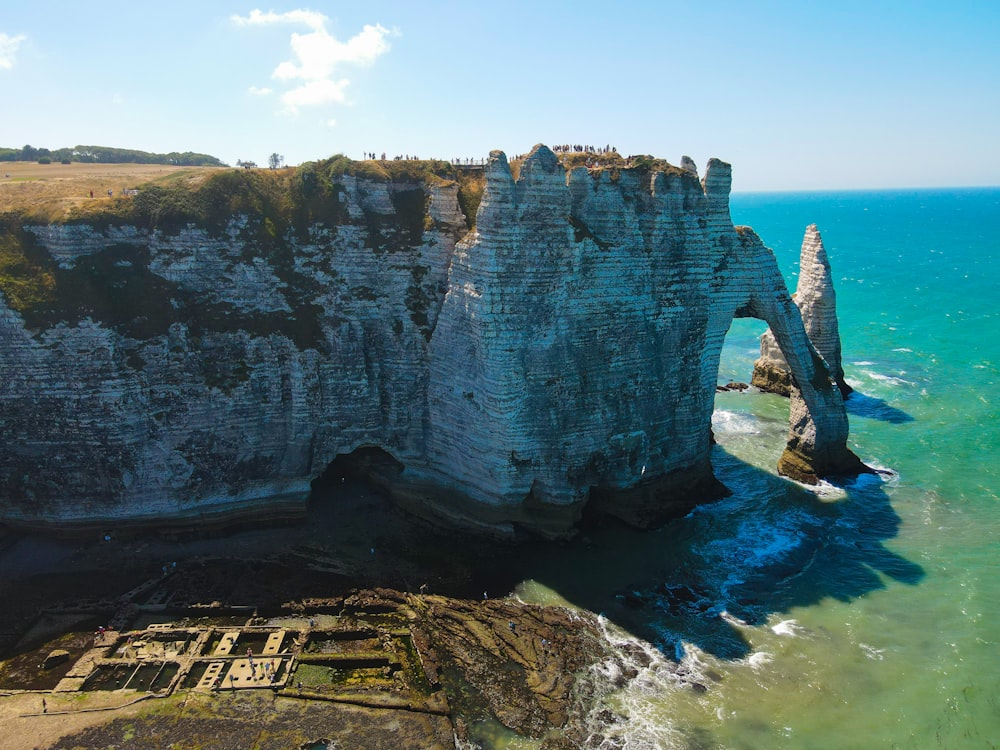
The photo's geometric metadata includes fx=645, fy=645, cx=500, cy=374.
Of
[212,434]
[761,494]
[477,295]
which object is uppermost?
[477,295]

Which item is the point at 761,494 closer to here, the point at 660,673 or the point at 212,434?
the point at 660,673

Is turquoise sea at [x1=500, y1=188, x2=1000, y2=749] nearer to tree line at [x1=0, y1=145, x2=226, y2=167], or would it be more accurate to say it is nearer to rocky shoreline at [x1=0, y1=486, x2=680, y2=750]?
rocky shoreline at [x1=0, y1=486, x2=680, y2=750]

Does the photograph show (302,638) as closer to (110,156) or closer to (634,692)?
(634,692)

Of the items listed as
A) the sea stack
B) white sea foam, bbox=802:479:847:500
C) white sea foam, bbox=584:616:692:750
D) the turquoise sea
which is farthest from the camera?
the sea stack

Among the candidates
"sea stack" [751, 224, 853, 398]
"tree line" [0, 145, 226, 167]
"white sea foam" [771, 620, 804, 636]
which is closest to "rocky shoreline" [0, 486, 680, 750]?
"white sea foam" [771, 620, 804, 636]

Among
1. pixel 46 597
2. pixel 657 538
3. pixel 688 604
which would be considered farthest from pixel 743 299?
pixel 46 597

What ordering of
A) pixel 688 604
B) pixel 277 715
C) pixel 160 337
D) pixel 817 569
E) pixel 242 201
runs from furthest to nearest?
pixel 242 201, pixel 160 337, pixel 817 569, pixel 688 604, pixel 277 715

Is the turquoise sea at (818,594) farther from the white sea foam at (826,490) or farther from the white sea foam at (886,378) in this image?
the white sea foam at (886,378)

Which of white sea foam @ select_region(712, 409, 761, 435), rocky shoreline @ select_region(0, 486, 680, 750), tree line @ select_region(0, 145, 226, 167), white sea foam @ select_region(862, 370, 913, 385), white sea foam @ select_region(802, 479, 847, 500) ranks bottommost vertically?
rocky shoreline @ select_region(0, 486, 680, 750)
